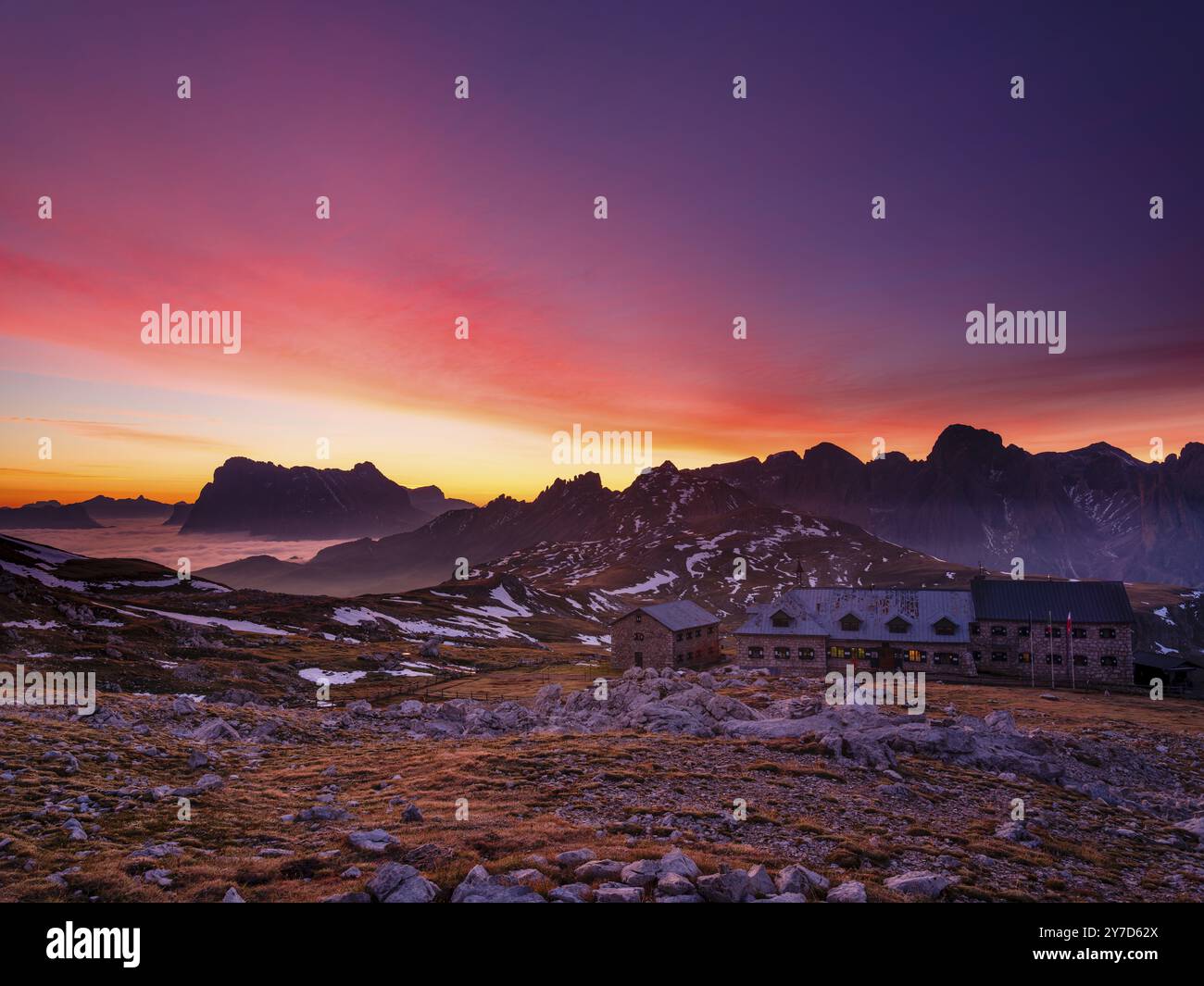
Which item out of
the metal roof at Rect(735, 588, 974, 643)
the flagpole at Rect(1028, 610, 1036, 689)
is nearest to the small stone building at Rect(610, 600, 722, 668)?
the metal roof at Rect(735, 588, 974, 643)

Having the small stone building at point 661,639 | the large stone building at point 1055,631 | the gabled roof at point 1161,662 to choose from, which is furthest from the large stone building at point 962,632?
the small stone building at point 661,639

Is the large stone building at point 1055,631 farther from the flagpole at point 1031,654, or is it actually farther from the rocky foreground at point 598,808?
the rocky foreground at point 598,808

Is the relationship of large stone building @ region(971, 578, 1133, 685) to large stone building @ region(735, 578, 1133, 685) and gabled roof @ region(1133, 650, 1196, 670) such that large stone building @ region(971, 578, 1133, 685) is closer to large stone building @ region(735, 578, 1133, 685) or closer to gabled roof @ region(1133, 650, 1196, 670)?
large stone building @ region(735, 578, 1133, 685)

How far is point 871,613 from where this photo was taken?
257 ft

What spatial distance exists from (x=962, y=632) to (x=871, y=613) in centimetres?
1053

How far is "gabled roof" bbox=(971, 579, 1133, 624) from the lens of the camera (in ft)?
241

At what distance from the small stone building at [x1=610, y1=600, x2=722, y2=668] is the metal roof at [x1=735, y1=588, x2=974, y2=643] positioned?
29.9 feet

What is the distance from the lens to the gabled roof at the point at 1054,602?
241ft
